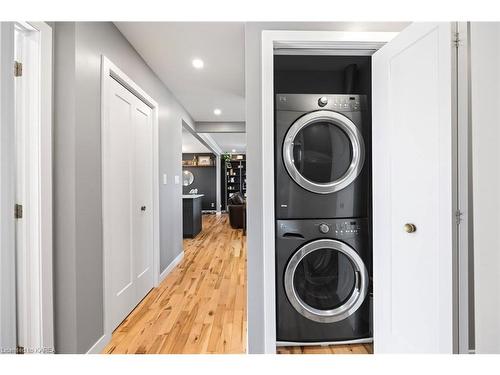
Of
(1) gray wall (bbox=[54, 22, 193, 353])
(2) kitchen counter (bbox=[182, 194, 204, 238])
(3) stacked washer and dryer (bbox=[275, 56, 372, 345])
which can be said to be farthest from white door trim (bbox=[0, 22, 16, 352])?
(2) kitchen counter (bbox=[182, 194, 204, 238])

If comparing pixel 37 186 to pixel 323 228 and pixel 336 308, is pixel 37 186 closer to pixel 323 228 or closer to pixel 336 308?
pixel 323 228

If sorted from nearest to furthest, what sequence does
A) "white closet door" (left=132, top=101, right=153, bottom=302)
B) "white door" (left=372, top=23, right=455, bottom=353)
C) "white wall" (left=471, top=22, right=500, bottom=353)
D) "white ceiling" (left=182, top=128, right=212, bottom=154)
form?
"white wall" (left=471, top=22, right=500, bottom=353), "white door" (left=372, top=23, right=455, bottom=353), "white closet door" (left=132, top=101, right=153, bottom=302), "white ceiling" (left=182, top=128, right=212, bottom=154)

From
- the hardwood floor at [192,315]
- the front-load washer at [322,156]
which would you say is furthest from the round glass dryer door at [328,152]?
the hardwood floor at [192,315]

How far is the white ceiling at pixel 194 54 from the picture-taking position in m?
1.86

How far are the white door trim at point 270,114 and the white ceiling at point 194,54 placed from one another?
0.56 metres

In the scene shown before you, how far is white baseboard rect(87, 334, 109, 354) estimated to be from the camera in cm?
152

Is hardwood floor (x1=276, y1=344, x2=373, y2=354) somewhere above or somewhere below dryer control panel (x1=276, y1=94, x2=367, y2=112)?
below

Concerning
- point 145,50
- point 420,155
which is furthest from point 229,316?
point 145,50

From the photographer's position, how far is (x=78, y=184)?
142 centimetres

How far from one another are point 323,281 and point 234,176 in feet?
29.3

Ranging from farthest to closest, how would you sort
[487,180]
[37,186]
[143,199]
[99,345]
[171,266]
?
[171,266]
[143,199]
[99,345]
[37,186]
[487,180]

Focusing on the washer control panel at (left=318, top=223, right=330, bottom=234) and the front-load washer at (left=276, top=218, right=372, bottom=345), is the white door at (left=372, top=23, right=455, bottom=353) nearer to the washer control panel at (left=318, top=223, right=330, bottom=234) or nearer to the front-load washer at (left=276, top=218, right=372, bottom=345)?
the front-load washer at (left=276, top=218, right=372, bottom=345)

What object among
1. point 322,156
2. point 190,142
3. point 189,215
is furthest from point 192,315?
point 190,142
